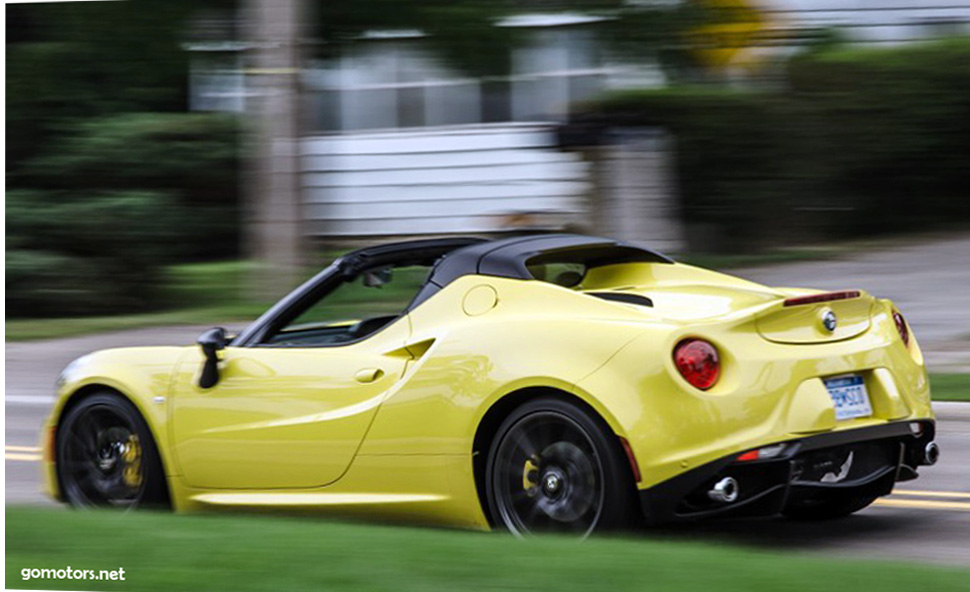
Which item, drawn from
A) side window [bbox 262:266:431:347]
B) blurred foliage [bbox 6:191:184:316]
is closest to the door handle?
side window [bbox 262:266:431:347]

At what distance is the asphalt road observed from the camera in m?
6.54

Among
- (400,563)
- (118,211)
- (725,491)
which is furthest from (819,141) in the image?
(400,563)

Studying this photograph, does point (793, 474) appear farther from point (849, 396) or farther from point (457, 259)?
point (457, 259)

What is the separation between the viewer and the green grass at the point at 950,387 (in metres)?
10.2

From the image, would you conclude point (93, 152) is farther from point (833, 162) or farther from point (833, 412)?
point (833, 412)

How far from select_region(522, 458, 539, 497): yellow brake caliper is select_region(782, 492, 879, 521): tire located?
133cm

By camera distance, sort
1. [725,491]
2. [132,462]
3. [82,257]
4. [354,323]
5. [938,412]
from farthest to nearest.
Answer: [82,257]
[938,412]
[354,323]
[132,462]
[725,491]

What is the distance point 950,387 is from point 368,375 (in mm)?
5356

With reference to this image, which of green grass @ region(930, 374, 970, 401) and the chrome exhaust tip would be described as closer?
the chrome exhaust tip

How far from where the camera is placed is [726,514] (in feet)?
19.4

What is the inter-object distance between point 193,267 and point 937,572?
49.8ft

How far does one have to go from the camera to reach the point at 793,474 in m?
5.88

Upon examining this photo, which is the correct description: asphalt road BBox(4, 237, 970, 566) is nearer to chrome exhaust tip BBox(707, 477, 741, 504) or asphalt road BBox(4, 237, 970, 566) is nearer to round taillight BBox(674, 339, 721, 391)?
chrome exhaust tip BBox(707, 477, 741, 504)

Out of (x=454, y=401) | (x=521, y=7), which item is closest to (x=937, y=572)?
(x=454, y=401)
